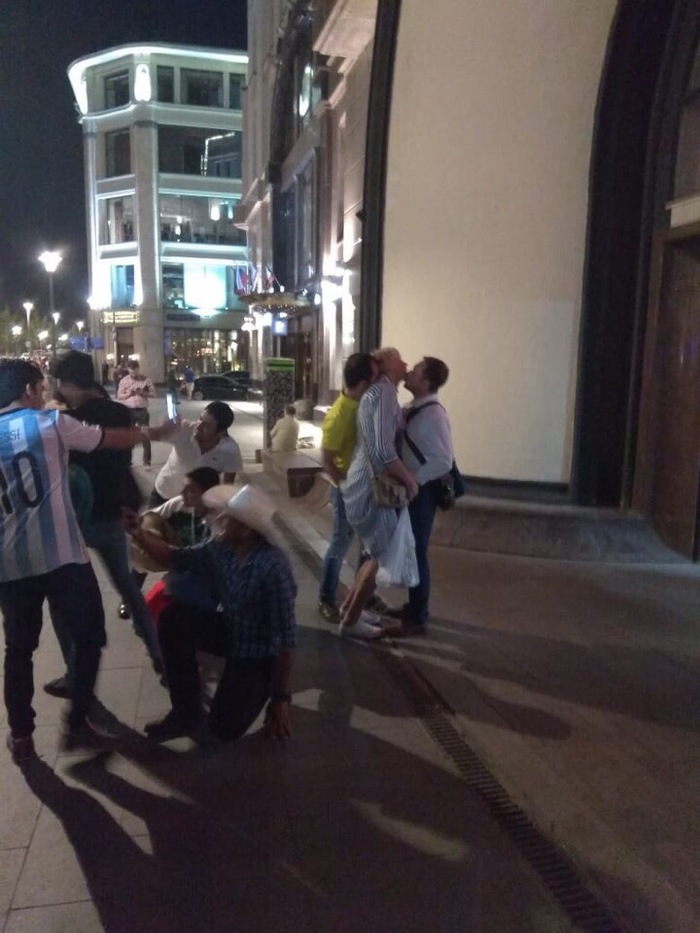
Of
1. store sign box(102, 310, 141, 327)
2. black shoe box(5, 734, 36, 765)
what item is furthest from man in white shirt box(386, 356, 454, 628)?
store sign box(102, 310, 141, 327)

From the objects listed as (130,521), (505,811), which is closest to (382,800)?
(505,811)

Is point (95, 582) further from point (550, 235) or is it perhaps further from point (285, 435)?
point (285, 435)

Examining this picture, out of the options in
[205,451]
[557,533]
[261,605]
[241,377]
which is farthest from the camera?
[241,377]

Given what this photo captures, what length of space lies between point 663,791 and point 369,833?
1.31 metres

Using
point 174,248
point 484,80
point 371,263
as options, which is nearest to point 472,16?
point 484,80

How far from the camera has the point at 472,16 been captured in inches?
301

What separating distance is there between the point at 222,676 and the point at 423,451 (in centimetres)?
218

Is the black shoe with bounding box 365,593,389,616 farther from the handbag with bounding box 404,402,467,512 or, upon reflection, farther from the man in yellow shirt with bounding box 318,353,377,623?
the handbag with bounding box 404,402,467,512

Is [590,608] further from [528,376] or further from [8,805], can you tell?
[8,805]

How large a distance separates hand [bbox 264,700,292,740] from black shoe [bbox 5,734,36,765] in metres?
1.06

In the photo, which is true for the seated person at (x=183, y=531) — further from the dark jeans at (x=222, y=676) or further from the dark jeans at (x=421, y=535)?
the dark jeans at (x=421, y=535)

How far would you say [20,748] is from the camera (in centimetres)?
359

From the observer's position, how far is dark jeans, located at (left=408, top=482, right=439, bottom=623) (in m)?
5.35

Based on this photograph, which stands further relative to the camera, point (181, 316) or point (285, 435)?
point (181, 316)
